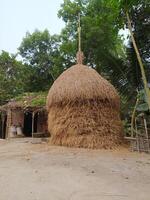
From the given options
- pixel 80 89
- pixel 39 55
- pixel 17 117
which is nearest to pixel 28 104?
pixel 17 117

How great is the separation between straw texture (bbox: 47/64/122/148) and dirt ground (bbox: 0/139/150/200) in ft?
7.82

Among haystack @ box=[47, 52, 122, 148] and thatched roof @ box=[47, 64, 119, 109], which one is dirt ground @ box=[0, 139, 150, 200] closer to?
haystack @ box=[47, 52, 122, 148]

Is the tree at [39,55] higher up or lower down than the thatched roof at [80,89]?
higher up

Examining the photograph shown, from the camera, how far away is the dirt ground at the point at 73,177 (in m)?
Answer: 5.67

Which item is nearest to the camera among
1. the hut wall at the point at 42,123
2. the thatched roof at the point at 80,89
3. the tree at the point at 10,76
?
the thatched roof at the point at 80,89

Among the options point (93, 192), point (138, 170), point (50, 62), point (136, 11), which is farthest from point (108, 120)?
point (50, 62)

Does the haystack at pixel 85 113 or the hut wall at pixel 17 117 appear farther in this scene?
the hut wall at pixel 17 117

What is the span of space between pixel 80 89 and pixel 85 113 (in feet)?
3.43

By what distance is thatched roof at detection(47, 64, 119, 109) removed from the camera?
1329 centimetres

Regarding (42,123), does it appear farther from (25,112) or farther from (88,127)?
(88,127)

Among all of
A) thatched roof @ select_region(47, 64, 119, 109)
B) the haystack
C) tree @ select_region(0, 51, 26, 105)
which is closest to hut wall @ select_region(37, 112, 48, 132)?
tree @ select_region(0, 51, 26, 105)

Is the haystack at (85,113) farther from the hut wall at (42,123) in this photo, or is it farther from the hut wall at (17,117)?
the hut wall at (42,123)

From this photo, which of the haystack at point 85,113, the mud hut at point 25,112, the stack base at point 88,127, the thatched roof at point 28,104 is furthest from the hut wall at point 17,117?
the stack base at point 88,127

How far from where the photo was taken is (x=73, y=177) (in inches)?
282
